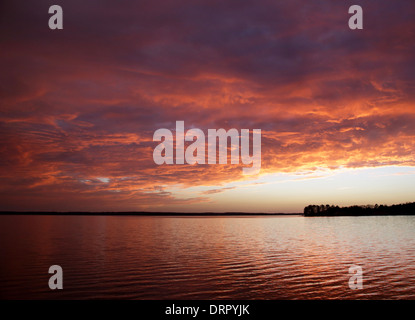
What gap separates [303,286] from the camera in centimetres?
2667

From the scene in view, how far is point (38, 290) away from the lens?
25.5m

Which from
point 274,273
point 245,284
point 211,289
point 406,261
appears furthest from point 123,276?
point 406,261

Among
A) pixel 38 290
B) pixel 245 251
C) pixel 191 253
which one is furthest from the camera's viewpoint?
pixel 245 251

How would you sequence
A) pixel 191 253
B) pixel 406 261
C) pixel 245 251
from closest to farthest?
pixel 406 261 < pixel 191 253 < pixel 245 251

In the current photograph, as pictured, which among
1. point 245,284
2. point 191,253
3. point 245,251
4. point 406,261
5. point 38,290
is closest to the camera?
point 38,290

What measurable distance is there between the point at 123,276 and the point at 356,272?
23164 millimetres

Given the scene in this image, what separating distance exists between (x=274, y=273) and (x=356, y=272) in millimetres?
8306
